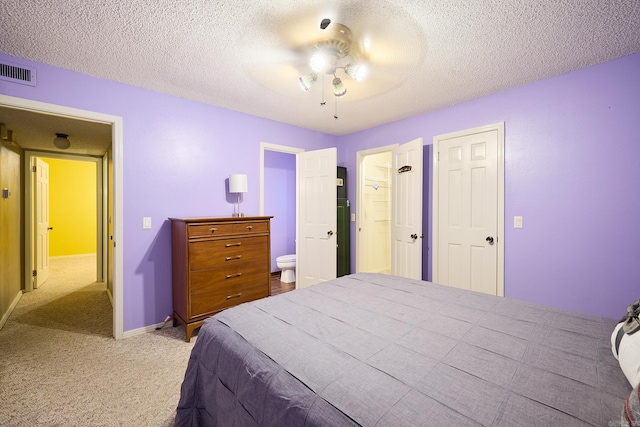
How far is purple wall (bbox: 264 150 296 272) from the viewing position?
515cm

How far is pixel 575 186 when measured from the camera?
2.46 m

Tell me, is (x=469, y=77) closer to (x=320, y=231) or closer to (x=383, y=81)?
(x=383, y=81)

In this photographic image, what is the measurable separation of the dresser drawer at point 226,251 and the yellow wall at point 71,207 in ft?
19.6

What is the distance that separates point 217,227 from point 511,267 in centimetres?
304

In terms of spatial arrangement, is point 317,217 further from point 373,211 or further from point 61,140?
point 61,140

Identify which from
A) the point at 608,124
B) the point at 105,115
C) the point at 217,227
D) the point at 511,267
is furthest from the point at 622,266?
the point at 105,115

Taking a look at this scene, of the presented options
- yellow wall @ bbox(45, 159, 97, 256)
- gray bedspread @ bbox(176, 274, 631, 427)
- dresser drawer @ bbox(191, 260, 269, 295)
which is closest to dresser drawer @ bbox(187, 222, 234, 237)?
dresser drawer @ bbox(191, 260, 269, 295)

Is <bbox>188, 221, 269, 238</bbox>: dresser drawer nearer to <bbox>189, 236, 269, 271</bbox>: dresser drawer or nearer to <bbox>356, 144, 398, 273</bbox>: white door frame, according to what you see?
<bbox>189, 236, 269, 271</bbox>: dresser drawer

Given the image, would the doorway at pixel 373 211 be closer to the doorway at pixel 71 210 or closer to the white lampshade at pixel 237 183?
the white lampshade at pixel 237 183

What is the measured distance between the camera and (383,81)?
8.64ft

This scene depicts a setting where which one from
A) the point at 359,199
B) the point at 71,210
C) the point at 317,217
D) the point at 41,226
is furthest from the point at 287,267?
the point at 71,210

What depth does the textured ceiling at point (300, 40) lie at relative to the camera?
166 cm

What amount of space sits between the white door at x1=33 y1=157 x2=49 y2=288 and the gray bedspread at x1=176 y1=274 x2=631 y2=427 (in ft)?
15.5

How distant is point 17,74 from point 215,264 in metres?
2.20
